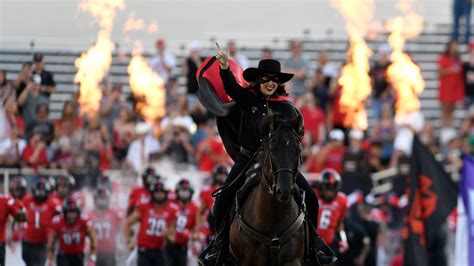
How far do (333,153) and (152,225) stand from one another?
360 cm

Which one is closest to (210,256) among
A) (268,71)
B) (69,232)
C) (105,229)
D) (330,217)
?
(268,71)

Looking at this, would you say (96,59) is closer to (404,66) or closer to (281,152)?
(404,66)

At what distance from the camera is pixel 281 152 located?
1309 centimetres

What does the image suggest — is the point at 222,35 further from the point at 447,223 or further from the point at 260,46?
the point at 447,223

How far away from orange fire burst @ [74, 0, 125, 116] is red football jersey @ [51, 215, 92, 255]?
284 centimetres

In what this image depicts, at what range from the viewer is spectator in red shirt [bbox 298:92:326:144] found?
2452 centimetres

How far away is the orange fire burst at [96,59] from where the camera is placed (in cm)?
2264

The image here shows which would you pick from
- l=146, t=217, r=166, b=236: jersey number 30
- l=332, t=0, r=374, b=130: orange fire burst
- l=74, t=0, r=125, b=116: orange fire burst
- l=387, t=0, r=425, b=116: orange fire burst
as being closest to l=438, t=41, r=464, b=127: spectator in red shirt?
l=387, t=0, r=425, b=116: orange fire burst

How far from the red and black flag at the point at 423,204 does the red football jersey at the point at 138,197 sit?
3733 mm

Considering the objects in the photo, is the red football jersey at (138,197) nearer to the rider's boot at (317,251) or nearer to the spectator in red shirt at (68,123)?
the spectator in red shirt at (68,123)

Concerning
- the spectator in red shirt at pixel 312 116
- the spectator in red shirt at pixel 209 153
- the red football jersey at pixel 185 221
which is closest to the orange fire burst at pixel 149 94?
the spectator in red shirt at pixel 209 153

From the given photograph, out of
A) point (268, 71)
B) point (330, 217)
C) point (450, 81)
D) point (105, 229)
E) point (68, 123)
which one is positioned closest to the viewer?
point (268, 71)

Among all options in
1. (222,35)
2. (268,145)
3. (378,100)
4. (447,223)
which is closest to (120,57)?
(222,35)

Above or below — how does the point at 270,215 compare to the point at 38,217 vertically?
below
